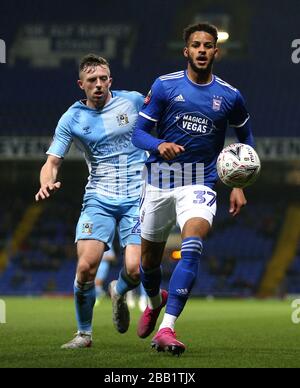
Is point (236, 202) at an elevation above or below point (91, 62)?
below

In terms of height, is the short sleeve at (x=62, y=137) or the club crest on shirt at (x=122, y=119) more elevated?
the club crest on shirt at (x=122, y=119)

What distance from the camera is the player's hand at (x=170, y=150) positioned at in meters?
5.63

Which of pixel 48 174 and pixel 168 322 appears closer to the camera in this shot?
pixel 168 322

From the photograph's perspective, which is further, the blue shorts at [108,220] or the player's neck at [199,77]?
the blue shorts at [108,220]

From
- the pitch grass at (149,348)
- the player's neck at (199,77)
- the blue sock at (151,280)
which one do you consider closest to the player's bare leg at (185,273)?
the pitch grass at (149,348)

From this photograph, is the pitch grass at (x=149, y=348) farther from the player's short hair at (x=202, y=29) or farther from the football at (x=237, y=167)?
the player's short hair at (x=202, y=29)

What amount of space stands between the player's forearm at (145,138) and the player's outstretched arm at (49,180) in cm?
65

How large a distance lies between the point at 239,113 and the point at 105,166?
4.24 feet

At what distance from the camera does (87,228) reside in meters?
6.88

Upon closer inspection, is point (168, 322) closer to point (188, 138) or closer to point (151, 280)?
point (151, 280)

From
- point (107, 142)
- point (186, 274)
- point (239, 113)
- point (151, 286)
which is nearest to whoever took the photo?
point (186, 274)

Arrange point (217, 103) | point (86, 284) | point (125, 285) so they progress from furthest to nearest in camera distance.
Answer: point (125, 285) → point (86, 284) → point (217, 103)

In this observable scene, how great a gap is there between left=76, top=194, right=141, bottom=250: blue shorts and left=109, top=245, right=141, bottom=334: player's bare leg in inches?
3.8

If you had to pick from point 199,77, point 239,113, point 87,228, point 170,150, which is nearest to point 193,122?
point 199,77
